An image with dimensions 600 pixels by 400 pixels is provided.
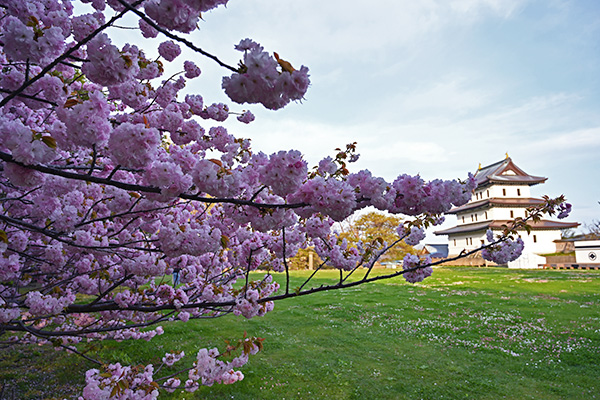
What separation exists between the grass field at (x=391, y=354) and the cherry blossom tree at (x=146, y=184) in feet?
5.94

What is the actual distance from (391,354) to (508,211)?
109 ft

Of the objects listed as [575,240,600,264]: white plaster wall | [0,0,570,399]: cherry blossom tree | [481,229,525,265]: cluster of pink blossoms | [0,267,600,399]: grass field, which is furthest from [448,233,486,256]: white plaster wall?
[0,0,570,399]: cherry blossom tree

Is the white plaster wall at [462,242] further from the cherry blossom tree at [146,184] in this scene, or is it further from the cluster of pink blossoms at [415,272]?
the cherry blossom tree at [146,184]

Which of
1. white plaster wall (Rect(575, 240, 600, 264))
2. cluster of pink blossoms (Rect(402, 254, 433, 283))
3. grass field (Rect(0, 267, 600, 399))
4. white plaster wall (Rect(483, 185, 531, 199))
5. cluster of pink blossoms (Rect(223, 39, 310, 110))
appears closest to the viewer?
cluster of pink blossoms (Rect(223, 39, 310, 110))

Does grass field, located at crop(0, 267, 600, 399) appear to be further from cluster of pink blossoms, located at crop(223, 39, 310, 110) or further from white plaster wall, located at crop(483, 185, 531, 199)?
white plaster wall, located at crop(483, 185, 531, 199)

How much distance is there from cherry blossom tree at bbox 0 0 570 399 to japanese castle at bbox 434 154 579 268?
3395cm

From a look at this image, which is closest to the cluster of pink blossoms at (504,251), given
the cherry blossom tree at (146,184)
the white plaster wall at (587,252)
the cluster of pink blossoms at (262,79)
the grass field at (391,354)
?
the cherry blossom tree at (146,184)

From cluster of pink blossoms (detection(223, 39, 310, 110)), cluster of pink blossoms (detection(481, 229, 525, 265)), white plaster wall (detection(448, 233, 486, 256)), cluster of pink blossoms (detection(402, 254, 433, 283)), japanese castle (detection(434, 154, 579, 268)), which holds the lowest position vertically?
cluster of pink blossoms (detection(402, 254, 433, 283))

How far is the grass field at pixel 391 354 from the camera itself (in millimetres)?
5137

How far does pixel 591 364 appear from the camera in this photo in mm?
6051

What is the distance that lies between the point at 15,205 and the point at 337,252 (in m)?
3.48

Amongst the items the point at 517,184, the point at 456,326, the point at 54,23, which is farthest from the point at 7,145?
Result: the point at 517,184

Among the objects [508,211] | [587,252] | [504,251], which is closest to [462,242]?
[508,211]

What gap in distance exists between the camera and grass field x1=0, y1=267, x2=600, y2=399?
514 cm
